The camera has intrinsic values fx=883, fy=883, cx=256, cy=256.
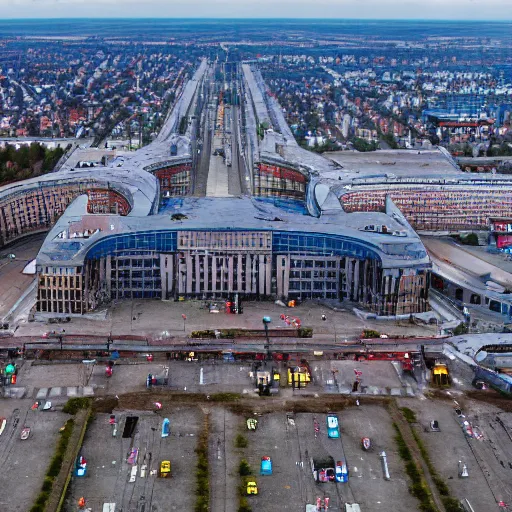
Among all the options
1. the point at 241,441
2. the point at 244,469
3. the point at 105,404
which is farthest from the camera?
the point at 105,404

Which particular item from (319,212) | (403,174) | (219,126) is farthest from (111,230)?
(219,126)

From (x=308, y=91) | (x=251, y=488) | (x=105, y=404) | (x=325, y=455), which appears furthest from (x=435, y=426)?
(x=308, y=91)

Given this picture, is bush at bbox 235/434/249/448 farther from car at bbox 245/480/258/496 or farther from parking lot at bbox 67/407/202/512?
car at bbox 245/480/258/496

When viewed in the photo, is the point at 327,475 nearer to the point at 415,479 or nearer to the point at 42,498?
the point at 415,479

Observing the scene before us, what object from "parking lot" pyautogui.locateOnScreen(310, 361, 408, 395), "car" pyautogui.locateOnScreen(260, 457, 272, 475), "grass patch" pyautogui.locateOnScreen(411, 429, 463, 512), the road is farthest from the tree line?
"grass patch" pyautogui.locateOnScreen(411, 429, 463, 512)

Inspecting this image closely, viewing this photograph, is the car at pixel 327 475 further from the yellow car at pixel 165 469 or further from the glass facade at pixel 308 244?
the glass facade at pixel 308 244

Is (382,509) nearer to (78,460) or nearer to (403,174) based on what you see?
(78,460)
